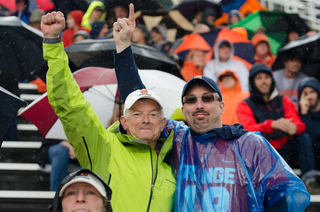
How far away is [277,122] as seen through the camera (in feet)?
16.7

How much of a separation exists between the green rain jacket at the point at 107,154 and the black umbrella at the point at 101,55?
288 cm

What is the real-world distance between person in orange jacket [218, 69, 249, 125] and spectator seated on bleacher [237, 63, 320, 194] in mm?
192

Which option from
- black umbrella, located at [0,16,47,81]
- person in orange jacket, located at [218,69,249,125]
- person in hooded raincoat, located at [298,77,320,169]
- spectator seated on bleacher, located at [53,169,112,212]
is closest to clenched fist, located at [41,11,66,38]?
spectator seated on bleacher, located at [53,169,112,212]

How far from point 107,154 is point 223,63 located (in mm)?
4238

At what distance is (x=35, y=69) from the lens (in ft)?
17.7

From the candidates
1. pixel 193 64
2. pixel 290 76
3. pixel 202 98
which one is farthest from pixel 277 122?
pixel 202 98

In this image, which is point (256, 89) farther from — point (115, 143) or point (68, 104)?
point (68, 104)

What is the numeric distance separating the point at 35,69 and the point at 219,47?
3007 millimetres

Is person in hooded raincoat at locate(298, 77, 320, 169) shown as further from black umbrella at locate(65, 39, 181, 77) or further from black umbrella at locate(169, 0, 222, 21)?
black umbrella at locate(169, 0, 222, 21)

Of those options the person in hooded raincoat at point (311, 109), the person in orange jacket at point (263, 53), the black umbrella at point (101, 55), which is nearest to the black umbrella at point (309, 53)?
the person in orange jacket at point (263, 53)

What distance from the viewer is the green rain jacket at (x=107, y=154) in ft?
8.17

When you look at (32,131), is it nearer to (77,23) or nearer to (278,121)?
(77,23)

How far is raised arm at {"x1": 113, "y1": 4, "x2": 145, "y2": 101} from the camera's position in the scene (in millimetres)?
3025

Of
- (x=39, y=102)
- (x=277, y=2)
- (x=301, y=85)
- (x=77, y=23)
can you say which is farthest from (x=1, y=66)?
(x=277, y=2)
